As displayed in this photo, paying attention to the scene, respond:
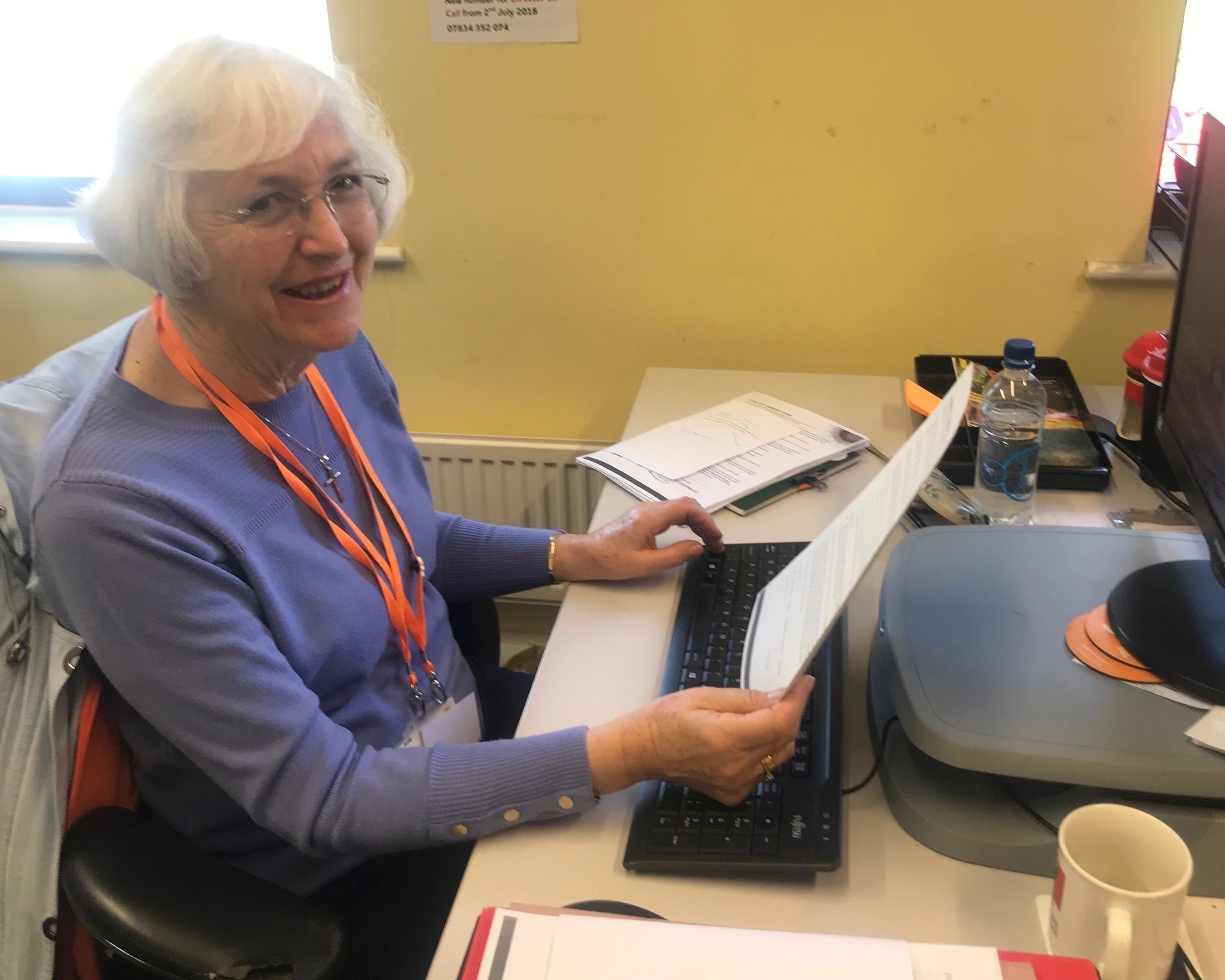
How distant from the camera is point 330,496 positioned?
1035 millimetres

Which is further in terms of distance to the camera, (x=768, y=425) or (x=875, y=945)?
(x=768, y=425)

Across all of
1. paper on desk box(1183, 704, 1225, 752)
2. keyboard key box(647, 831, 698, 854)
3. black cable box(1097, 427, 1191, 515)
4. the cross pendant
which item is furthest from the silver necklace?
black cable box(1097, 427, 1191, 515)

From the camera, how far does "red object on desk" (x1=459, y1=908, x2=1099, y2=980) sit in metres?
0.58

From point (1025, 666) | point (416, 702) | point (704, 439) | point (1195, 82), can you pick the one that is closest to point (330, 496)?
point (416, 702)

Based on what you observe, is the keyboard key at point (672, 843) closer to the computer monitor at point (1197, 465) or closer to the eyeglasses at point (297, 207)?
the computer monitor at point (1197, 465)

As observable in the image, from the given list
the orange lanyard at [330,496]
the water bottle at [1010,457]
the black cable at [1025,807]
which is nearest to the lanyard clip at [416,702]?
the orange lanyard at [330,496]

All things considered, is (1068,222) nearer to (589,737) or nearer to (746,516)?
(746,516)

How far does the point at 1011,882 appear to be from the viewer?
743mm

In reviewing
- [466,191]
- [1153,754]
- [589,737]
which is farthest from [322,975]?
[466,191]

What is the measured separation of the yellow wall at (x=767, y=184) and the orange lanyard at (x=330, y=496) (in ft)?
2.36

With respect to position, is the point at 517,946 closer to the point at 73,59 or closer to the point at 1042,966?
the point at 1042,966

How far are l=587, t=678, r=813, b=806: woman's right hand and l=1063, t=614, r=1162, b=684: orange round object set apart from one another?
0.22 m

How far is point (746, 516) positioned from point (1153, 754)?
62 cm

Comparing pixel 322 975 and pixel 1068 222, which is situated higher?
pixel 1068 222
